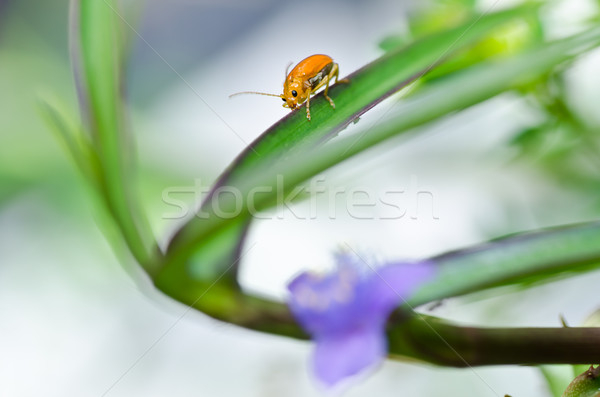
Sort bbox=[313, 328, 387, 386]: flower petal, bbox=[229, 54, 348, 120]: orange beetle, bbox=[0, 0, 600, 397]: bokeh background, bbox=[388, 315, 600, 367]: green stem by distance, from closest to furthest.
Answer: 1. bbox=[388, 315, 600, 367]: green stem
2. bbox=[313, 328, 387, 386]: flower petal
3. bbox=[229, 54, 348, 120]: orange beetle
4. bbox=[0, 0, 600, 397]: bokeh background

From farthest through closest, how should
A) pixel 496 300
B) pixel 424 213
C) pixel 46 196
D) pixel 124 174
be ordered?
pixel 46 196 < pixel 424 213 < pixel 496 300 < pixel 124 174

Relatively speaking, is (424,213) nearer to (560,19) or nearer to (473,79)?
(560,19)

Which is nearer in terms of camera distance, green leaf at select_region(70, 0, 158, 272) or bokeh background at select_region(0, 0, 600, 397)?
green leaf at select_region(70, 0, 158, 272)

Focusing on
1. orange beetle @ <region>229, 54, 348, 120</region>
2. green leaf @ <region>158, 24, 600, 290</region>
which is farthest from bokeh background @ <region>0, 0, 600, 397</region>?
green leaf @ <region>158, 24, 600, 290</region>

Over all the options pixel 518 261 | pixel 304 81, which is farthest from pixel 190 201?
pixel 518 261

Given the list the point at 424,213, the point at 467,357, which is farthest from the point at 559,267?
the point at 424,213

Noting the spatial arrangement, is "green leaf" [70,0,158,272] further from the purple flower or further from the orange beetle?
the orange beetle

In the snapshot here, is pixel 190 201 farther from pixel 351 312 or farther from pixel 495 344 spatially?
pixel 495 344
